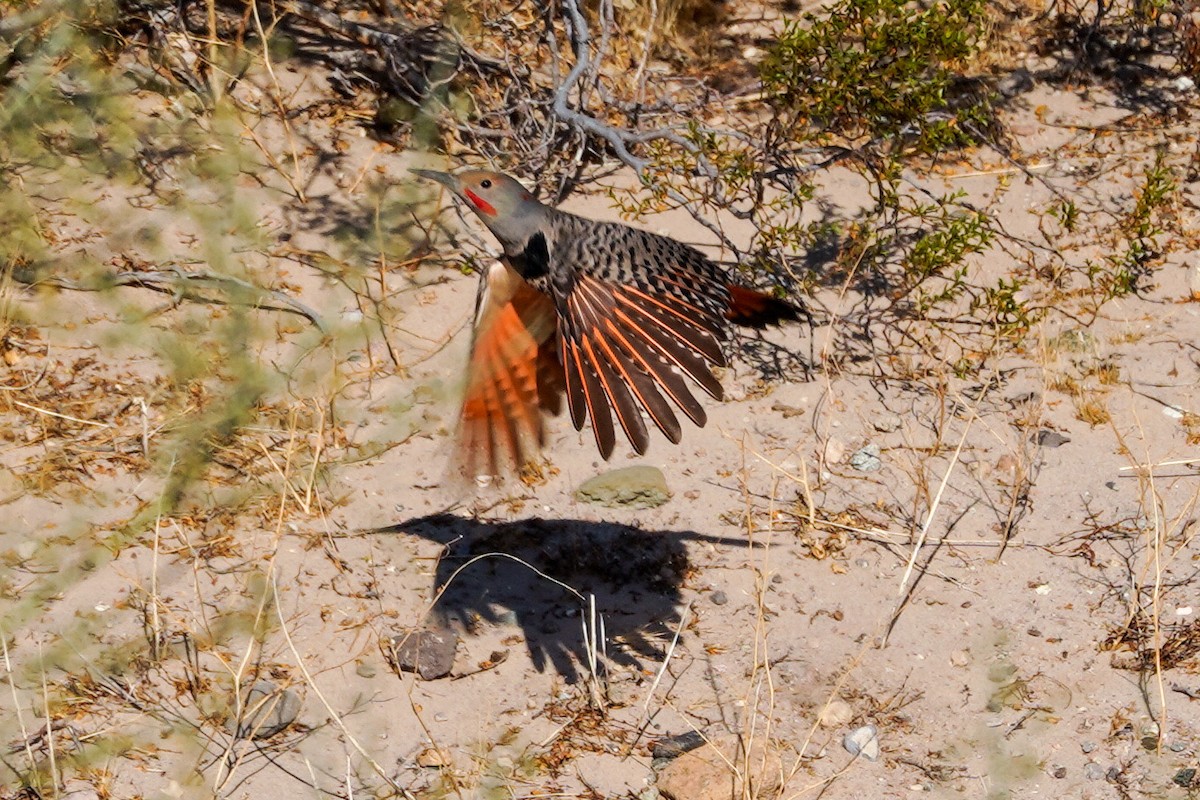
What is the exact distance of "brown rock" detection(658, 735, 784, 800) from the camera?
390 centimetres

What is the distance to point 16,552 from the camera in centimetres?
453

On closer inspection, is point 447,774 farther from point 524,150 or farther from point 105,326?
point 524,150

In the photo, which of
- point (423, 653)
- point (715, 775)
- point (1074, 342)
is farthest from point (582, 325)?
point (1074, 342)

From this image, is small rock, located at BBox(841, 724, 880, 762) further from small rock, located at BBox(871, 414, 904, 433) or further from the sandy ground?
small rock, located at BBox(871, 414, 904, 433)

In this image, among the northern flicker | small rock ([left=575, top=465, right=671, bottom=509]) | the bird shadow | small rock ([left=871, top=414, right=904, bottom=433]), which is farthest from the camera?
small rock ([left=871, top=414, right=904, bottom=433])

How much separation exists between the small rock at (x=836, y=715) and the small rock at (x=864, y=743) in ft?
0.16

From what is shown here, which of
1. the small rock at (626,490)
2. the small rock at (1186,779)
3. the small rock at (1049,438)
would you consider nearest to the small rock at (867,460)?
the small rock at (1049,438)

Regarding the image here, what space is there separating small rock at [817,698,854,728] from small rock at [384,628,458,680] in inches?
45.0

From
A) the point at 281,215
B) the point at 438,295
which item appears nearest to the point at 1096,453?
the point at 438,295

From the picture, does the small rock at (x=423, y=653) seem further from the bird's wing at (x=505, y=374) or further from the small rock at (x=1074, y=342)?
the small rock at (x=1074, y=342)

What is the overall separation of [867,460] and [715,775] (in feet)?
5.66

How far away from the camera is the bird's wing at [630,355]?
3576mm

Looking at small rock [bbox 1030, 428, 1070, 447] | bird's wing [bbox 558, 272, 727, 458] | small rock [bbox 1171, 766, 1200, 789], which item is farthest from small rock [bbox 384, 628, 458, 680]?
small rock [bbox 1030, 428, 1070, 447]

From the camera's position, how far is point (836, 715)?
4.33m
